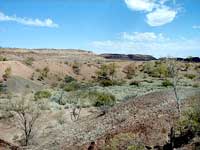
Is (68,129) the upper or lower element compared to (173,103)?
→ lower

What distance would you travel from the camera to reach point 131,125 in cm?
2447

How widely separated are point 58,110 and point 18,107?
7183 mm

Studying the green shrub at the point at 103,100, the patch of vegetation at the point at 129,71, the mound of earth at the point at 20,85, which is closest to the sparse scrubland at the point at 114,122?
the green shrub at the point at 103,100

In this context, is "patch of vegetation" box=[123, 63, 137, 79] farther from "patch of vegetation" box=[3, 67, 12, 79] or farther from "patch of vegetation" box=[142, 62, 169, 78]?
"patch of vegetation" box=[3, 67, 12, 79]

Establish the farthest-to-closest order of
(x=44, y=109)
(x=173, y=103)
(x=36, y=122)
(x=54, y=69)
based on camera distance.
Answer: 1. (x=54, y=69)
2. (x=44, y=109)
3. (x=36, y=122)
4. (x=173, y=103)

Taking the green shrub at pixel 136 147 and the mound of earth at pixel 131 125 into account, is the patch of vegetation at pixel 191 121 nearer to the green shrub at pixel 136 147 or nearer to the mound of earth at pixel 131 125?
Answer: the mound of earth at pixel 131 125

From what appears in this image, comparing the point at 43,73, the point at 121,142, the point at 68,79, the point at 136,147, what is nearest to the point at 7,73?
the point at 43,73

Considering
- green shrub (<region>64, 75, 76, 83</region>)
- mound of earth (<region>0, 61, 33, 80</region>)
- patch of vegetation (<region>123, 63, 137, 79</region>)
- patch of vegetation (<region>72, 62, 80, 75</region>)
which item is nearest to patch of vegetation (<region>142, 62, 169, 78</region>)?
patch of vegetation (<region>123, 63, 137, 79</region>)

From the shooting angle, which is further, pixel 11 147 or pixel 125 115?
pixel 11 147

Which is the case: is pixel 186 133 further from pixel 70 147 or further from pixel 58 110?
pixel 58 110

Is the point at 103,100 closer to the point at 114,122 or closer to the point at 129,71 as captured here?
the point at 114,122

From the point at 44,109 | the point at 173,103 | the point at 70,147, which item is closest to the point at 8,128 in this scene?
the point at 44,109

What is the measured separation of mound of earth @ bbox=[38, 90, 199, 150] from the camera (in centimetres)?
2291

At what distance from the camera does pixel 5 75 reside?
84.1m
